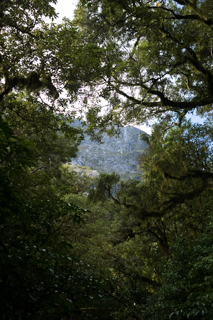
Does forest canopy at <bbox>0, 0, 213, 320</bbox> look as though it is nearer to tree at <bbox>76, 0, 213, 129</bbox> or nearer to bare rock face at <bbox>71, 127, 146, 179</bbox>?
tree at <bbox>76, 0, 213, 129</bbox>

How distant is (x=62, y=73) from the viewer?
4758 millimetres

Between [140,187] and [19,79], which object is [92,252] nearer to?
[140,187]

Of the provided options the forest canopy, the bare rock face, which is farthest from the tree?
the bare rock face

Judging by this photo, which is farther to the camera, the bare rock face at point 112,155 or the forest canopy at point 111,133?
the bare rock face at point 112,155

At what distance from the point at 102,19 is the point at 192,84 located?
3.63 m

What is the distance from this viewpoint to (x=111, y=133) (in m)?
8.10

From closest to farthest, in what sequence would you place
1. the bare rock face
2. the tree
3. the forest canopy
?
the forest canopy < the tree < the bare rock face

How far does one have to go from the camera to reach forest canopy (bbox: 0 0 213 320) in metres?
2.06

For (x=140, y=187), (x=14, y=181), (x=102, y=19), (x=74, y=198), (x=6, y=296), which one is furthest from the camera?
(x=74, y=198)

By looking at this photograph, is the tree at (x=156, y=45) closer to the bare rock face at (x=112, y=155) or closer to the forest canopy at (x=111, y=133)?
the forest canopy at (x=111, y=133)

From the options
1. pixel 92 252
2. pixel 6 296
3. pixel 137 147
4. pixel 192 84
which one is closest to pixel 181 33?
pixel 192 84

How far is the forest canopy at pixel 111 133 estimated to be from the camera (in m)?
2.06

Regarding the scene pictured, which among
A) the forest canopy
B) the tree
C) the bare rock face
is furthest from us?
the bare rock face

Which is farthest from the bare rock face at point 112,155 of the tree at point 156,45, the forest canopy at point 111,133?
the tree at point 156,45
